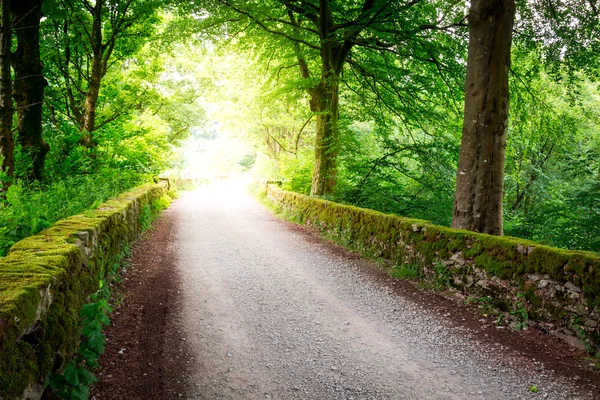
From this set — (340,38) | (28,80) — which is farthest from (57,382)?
(340,38)

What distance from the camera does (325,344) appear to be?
417 centimetres

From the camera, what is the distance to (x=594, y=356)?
12.4ft

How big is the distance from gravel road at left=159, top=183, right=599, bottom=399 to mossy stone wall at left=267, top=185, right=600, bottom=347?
75cm

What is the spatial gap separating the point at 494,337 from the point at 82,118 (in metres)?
13.9

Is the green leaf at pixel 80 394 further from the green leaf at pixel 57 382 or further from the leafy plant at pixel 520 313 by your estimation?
the leafy plant at pixel 520 313

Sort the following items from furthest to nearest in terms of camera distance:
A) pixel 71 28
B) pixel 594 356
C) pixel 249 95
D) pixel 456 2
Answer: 1. pixel 249 95
2. pixel 71 28
3. pixel 456 2
4. pixel 594 356

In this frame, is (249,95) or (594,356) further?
(249,95)

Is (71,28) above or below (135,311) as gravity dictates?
above

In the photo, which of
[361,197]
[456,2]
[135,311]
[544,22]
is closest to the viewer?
[135,311]

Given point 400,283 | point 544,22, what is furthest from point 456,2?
point 400,283

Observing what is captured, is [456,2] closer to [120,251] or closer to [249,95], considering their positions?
[120,251]

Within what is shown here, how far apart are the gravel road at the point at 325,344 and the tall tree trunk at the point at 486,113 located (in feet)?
7.23

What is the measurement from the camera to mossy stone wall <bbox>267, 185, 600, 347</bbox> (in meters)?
3.99

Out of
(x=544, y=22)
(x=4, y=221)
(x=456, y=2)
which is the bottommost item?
(x=4, y=221)
